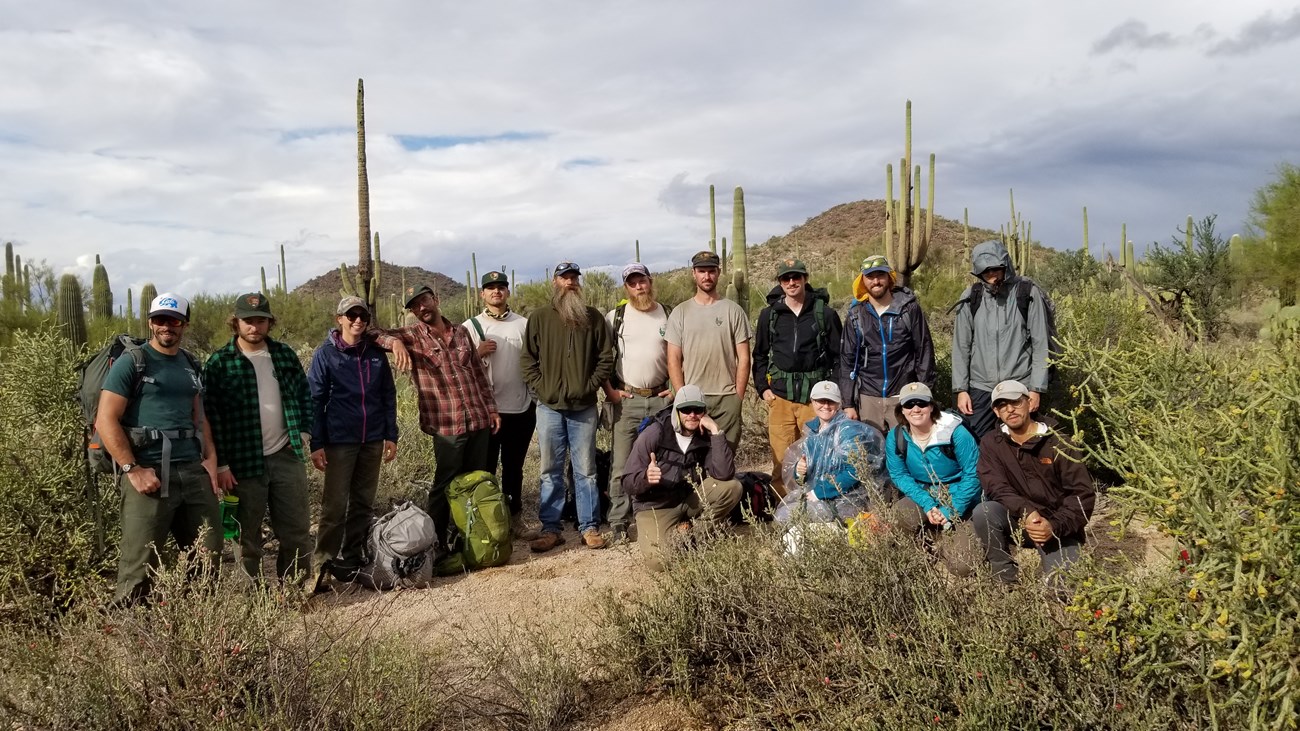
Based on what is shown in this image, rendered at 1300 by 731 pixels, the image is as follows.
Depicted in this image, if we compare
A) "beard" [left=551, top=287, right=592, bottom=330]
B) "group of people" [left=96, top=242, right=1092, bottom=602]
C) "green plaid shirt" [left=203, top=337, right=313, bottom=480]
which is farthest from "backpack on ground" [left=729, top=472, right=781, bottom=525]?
"green plaid shirt" [left=203, top=337, right=313, bottom=480]

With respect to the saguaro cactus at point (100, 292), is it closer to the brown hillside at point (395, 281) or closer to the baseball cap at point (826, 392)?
the baseball cap at point (826, 392)

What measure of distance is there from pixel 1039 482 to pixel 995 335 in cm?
127

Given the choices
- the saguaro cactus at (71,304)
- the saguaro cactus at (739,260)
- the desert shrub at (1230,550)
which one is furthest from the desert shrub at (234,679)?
the saguaro cactus at (739,260)

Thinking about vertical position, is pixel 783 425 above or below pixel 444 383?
below

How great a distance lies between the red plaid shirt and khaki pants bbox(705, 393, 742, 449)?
68.2 inches

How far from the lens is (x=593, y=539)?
6.22m

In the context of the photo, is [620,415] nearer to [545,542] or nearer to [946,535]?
[545,542]

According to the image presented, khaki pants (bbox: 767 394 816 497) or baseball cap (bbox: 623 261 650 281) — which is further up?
baseball cap (bbox: 623 261 650 281)

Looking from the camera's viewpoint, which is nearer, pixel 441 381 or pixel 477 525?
pixel 477 525

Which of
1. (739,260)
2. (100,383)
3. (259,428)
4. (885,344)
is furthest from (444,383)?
(739,260)

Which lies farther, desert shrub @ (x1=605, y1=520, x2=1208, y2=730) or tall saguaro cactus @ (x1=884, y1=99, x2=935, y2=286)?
tall saguaro cactus @ (x1=884, y1=99, x2=935, y2=286)

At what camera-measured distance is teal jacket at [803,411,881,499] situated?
521 cm

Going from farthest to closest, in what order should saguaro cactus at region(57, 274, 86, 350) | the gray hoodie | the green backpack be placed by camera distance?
1. saguaro cactus at region(57, 274, 86, 350)
2. the green backpack
3. the gray hoodie

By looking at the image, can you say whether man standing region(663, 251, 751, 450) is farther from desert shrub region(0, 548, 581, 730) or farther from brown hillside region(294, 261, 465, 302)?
brown hillside region(294, 261, 465, 302)
